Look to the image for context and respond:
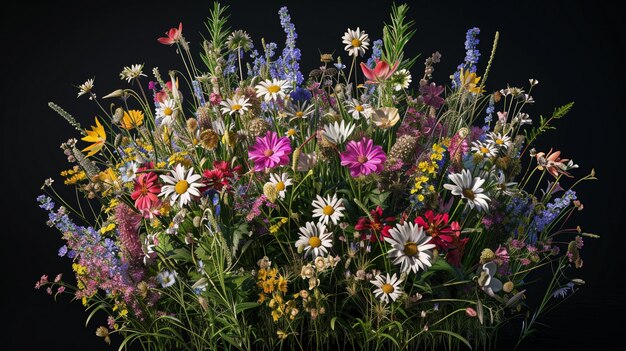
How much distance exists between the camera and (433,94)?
2795 mm

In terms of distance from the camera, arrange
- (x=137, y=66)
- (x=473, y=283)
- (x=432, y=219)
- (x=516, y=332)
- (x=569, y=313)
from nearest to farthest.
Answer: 1. (x=432, y=219)
2. (x=473, y=283)
3. (x=137, y=66)
4. (x=516, y=332)
5. (x=569, y=313)

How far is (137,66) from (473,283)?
1340 millimetres

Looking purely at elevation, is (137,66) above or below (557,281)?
above

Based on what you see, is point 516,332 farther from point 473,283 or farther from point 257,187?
point 257,187

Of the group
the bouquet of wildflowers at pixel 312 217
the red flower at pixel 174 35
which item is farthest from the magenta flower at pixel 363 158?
the red flower at pixel 174 35

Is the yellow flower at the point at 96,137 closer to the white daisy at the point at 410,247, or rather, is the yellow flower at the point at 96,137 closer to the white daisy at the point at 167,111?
the white daisy at the point at 167,111

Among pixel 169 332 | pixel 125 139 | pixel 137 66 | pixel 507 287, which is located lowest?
pixel 169 332

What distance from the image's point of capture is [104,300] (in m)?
2.72

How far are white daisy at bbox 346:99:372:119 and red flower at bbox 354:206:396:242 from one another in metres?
0.33

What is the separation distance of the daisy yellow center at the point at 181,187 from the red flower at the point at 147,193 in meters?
0.08

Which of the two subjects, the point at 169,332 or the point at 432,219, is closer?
the point at 432,219

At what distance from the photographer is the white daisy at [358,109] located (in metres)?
2.55

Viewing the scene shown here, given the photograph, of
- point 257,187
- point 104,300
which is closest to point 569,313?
point 257,187

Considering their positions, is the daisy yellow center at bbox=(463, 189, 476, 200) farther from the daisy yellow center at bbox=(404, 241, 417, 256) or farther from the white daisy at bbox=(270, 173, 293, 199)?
the white daisy at bbox=(270, 173, 293, 199)
